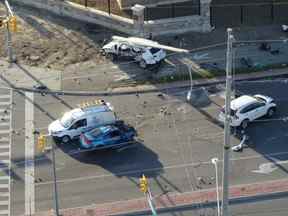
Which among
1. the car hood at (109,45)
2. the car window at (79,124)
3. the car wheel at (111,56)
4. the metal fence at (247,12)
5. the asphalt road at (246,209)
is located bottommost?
the asphalt road at (246,209)

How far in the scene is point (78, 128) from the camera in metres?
A: 50.4

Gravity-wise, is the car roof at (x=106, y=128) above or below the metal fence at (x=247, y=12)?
below

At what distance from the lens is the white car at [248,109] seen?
50.9 m

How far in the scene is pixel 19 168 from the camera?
4809cm

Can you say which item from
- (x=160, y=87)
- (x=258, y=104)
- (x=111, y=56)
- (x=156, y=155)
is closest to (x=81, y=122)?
(x=156, y=155)

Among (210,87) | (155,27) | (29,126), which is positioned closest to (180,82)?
(210,87)

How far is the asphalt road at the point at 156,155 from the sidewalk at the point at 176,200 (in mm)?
618

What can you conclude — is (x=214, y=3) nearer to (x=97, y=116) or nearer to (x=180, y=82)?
(x=180, y=82)

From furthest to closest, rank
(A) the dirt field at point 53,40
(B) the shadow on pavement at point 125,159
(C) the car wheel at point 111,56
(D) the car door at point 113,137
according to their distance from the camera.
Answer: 1. (A) the dirt field at point 53,40
2. (C) the car wheel at point 111,56
3. (D) the car door at point 113,137
4. (B) the shadow on pavement at point 125,159

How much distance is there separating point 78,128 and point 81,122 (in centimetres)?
39

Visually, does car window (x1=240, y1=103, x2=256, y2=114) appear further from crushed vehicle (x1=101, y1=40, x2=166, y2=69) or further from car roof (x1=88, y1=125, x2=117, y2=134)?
crushed vehicle (x1=101, y1=40, x2=166, y2=69)

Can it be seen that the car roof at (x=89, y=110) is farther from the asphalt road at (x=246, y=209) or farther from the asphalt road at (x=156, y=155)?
the asphalt road at (x=246, y=209)

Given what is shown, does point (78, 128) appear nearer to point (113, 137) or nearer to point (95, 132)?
point (95, 132)

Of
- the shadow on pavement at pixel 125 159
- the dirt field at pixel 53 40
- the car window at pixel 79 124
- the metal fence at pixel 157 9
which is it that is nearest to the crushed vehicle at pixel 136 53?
the dirt field at pixel 53 40
